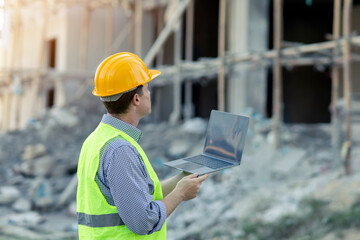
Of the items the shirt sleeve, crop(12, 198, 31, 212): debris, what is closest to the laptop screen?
the shirt sleeve

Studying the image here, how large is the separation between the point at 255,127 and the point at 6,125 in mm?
10592

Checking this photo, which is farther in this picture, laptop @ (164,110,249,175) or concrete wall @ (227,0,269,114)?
concrete wall @ (227,0,269,114)

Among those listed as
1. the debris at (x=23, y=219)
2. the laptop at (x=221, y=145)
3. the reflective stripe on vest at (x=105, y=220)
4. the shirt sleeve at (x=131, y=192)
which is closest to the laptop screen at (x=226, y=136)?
the laptop at (x=221, y=145)

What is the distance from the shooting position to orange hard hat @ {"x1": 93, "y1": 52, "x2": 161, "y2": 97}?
182cm

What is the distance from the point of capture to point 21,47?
17.6 m

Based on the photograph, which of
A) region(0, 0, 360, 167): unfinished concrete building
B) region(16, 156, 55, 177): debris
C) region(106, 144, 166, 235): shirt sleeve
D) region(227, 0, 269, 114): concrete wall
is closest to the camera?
region(106, 144, 166, 235): shirt sleeve

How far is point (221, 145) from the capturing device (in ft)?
7.23

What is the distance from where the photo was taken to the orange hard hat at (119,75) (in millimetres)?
1823

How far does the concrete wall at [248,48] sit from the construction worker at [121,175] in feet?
28.8

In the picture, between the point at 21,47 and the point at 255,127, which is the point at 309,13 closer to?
the point at 255,127

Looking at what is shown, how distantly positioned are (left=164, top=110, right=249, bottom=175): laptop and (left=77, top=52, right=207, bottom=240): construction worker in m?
0.17

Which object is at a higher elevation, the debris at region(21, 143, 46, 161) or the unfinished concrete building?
the unfinished concrete building

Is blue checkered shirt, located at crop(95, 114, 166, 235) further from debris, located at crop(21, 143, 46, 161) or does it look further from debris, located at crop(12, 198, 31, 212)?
debris, located at crop(21, 143, 46, 161)

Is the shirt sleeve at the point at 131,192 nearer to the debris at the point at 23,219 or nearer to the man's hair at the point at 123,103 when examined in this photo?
Answer: the man's hair at the point at 123,103
